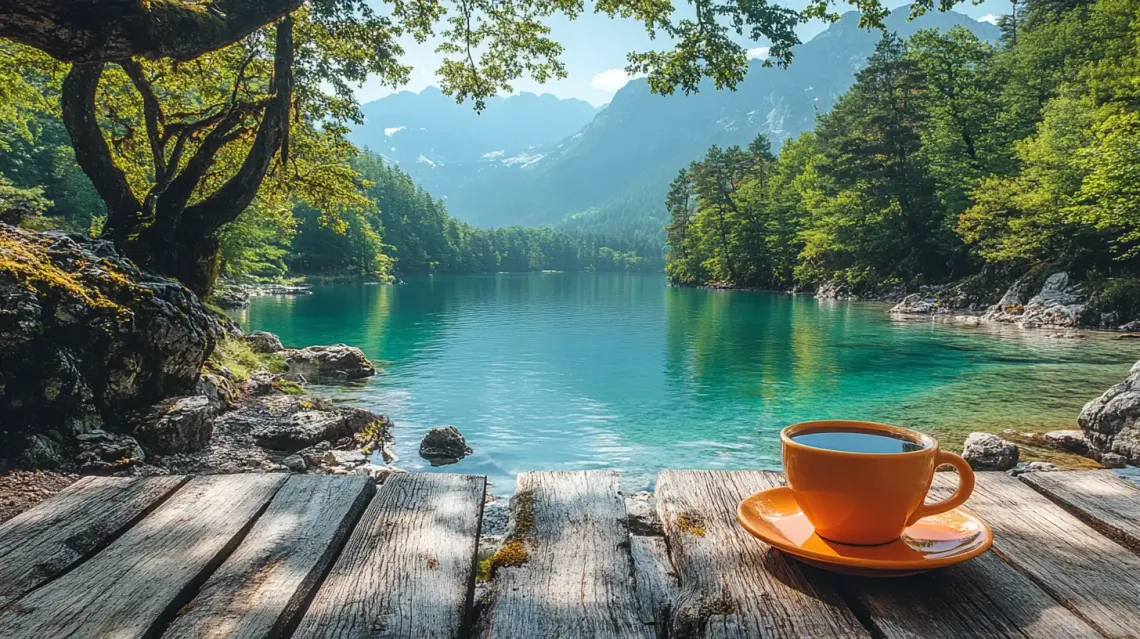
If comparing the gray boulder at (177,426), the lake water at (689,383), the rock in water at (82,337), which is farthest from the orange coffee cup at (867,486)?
the lake water at (689,383)

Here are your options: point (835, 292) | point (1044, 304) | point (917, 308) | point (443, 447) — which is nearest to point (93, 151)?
point (443, 447)

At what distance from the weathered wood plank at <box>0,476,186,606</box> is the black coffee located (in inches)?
64.4

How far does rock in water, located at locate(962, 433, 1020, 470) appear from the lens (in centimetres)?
925

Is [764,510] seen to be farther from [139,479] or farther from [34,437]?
[34,437]

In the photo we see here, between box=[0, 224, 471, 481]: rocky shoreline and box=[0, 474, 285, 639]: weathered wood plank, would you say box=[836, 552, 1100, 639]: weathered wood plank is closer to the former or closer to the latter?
box=[0, 474, 285, 639]: weathered wood plank

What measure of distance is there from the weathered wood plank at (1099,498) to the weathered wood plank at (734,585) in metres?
0.84

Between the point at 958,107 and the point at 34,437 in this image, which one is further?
the point at 958,107

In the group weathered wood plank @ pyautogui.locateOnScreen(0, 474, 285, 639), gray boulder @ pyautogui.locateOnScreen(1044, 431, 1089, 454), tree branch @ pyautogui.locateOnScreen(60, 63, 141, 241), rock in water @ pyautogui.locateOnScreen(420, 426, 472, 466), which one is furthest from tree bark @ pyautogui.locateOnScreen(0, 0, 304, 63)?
gray boulder @ pyautogui.locateOnScreen(1044, 431, 1089, 454)

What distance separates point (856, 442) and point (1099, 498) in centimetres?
91

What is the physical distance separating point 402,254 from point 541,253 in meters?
62.7

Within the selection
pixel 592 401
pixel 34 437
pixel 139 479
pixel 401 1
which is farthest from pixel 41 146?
pixel 139 479

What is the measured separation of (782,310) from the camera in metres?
39.4

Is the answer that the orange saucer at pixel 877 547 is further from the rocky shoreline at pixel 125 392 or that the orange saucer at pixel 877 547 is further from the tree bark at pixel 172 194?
the tree bark at pixel 172 194

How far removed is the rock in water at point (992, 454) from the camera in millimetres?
9250
